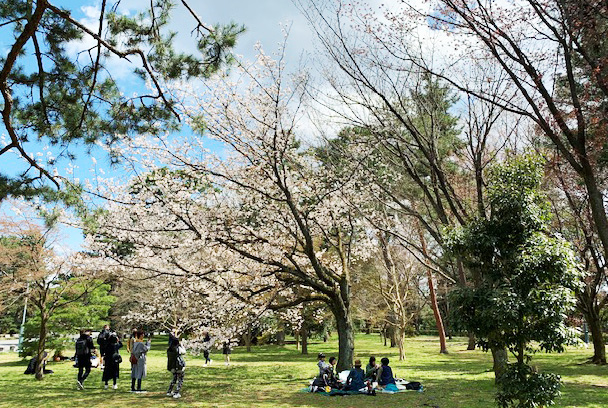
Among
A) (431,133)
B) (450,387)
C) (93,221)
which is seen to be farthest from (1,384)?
(431,133)

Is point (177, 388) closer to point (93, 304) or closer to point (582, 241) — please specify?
point (93, 304)

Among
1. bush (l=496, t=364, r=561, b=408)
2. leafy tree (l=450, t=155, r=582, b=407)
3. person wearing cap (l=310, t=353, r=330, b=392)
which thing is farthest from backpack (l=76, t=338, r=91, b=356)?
bush (l=496, t=364, r=561, b=408)

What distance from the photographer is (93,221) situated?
5766 mm

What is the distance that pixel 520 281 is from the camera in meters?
5.67

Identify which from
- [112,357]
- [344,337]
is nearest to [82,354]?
[112,357]

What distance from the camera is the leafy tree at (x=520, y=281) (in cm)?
543

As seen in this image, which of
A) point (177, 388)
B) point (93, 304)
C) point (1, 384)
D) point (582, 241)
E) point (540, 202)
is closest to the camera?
point (540, 202)

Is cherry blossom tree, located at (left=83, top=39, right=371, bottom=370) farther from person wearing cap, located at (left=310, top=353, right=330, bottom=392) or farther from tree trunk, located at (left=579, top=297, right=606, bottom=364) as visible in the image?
tree trunk, located at (left=579, top=297, right=606, bottom=364)

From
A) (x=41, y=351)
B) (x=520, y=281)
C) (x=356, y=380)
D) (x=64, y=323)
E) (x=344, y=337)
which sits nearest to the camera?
(x=520, y=281)

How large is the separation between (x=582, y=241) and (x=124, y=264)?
14467 millimetres

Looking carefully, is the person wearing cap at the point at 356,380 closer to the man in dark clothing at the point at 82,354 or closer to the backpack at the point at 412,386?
the backpack at the point at 412,386

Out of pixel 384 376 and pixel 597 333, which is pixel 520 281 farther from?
pixel 597 333

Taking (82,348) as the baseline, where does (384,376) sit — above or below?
below

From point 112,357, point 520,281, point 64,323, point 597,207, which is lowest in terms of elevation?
point 112,357
